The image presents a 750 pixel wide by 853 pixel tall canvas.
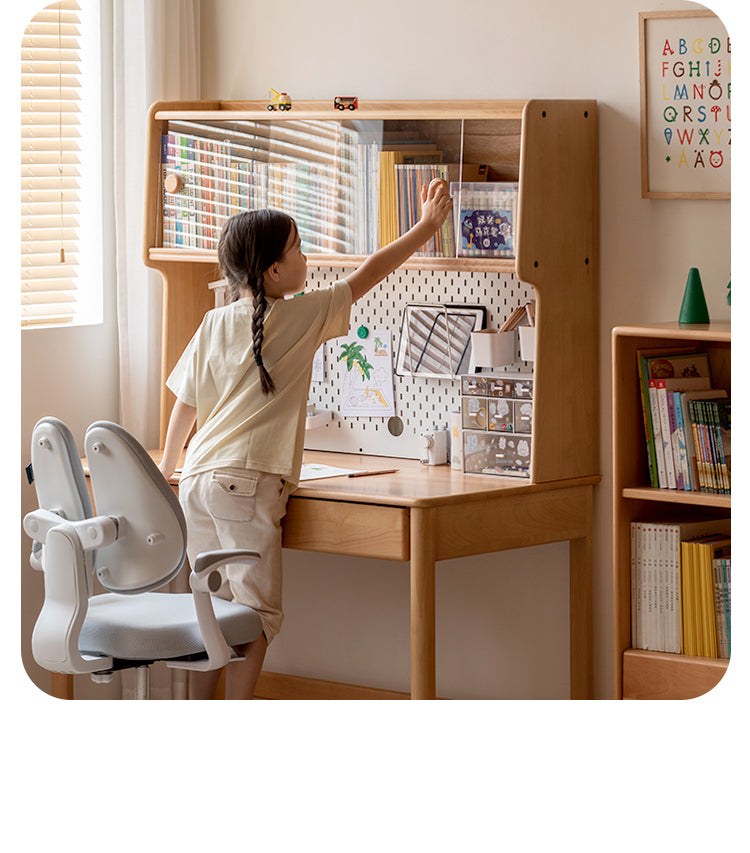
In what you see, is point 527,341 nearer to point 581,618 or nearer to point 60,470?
point 581,618

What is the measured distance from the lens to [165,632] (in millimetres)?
2676

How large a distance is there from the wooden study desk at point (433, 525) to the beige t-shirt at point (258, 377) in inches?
5.7

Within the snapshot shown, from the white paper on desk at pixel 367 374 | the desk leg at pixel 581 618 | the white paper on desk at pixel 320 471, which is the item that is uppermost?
the white paper on desk at pixel 367 374

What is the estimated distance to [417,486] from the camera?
3.13 metres

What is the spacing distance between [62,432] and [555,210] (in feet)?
4.12

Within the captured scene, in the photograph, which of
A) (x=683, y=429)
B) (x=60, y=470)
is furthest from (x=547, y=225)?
(x=60, y=470)

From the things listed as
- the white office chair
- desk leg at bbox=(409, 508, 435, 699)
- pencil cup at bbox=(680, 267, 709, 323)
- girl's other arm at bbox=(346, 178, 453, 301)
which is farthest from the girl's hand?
the white office chair

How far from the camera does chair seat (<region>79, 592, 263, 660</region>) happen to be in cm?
267

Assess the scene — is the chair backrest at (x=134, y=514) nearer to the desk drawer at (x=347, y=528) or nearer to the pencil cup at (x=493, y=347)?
the desk drawer at (x=347, y=528)

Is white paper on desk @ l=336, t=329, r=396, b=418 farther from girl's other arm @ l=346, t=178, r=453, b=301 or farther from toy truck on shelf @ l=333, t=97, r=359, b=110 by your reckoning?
toy truck on shelf @ l=333, t=97, r=359, b=110

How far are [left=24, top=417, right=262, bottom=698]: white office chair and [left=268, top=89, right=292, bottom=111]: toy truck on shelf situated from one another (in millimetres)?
1225

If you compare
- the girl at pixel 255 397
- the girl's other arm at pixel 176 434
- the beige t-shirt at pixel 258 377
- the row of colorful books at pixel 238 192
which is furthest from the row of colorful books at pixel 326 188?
the girl's other arm at pixel 176 434

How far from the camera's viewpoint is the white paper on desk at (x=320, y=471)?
3.25 meters

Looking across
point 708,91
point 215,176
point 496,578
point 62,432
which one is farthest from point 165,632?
point 708,91
